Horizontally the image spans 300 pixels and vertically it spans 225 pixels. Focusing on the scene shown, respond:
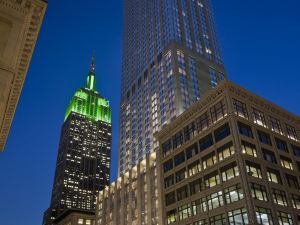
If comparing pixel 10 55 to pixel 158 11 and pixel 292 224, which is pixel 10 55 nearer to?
pixel 292 224

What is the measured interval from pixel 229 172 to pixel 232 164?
1429 mm

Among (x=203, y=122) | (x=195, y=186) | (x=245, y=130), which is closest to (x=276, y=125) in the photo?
(x=245, y=130)

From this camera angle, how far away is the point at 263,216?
48781mm

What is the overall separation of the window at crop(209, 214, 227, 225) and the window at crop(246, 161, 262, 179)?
26.3ft

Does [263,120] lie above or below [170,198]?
above

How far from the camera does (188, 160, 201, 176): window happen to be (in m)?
60.3

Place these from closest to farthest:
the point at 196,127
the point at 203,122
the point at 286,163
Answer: the point at 286,163 < the point at 203,122 < the point at 196,127

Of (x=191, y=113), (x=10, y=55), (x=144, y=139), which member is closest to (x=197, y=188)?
(x=191, y=113)

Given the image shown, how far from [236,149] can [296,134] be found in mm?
22833

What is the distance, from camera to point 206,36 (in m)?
140

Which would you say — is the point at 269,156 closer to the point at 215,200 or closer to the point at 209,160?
the point at 209,160

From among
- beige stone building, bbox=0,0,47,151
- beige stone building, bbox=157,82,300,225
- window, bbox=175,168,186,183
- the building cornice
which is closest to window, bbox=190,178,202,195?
beige stone building, bbox=157,82,300,225

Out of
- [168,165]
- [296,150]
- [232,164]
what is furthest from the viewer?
[168,165]

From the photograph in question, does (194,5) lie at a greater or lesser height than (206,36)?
greater
